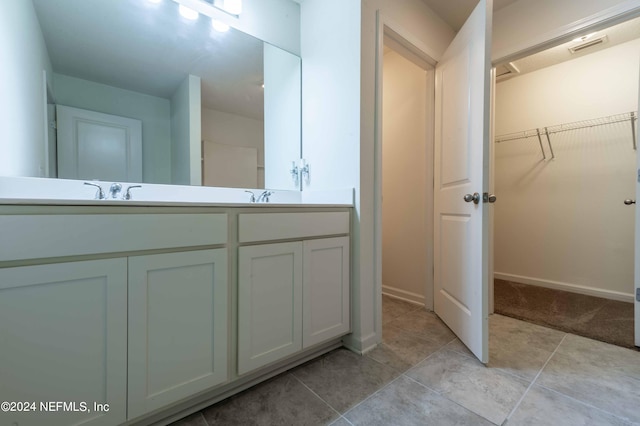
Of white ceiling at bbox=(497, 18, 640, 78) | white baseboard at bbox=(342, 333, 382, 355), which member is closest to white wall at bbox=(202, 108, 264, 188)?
white baseboard at bbox=(342, 333, 382, 355)

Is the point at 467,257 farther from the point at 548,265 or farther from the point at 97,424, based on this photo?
the point at 548,265

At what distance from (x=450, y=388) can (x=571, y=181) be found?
268 cm

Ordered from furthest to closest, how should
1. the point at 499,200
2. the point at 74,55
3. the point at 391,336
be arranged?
the point at 499,200 < the point at 391,336 < the point at 74,55

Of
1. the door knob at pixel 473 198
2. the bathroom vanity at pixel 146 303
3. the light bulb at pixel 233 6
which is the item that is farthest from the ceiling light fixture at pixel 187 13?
the door knob at pixel 473 198

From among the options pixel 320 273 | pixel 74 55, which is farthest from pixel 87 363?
pixel 74 55

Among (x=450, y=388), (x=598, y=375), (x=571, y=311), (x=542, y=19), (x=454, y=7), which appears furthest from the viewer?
(x=571, y=311)

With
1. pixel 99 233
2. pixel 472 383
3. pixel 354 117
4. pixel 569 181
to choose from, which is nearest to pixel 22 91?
pixel 99 233

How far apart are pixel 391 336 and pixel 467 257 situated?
0.69 metres

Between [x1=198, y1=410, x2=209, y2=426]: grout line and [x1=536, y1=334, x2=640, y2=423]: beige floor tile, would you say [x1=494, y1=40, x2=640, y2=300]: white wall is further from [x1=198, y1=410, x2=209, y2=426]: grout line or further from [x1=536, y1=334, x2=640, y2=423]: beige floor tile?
[x1=198, y1=410, x2=209, y2=426]: grout line

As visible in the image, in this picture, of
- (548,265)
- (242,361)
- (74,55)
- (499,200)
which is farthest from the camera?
(499,200)

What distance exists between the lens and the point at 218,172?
5.53 ft

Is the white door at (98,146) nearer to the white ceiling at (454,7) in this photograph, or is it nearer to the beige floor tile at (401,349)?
the beige floor tile at (401,349)

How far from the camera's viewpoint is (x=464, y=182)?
165 cm

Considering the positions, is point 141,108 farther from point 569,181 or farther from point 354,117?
point 569,181
